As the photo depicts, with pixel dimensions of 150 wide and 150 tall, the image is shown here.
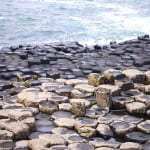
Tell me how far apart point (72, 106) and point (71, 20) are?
50.3 ft

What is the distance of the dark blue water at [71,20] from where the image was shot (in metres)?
17.1

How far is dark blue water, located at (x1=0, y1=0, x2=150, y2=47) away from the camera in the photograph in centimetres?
1708

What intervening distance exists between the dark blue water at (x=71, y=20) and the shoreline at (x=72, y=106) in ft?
21.8

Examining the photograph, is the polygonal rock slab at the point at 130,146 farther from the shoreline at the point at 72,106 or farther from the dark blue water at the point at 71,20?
the dark blue water at the point at 71,20

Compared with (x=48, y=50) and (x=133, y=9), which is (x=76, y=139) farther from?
(x=133, y=9)

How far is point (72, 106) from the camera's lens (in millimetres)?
6477

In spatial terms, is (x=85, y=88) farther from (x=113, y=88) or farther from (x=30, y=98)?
(x=30, y=98)

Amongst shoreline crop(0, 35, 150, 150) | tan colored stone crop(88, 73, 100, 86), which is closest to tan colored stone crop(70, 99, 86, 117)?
shoreline crop(0, 35, 150, 150)

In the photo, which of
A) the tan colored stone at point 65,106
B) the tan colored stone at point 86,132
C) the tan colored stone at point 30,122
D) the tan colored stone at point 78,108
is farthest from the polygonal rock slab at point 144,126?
the tan colored stone at point 30,122

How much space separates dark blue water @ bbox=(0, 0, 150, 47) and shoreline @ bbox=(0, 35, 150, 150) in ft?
21.8

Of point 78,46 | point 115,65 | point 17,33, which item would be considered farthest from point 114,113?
point 17,33

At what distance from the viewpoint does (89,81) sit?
7633 millimetres

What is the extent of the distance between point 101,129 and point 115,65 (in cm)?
379

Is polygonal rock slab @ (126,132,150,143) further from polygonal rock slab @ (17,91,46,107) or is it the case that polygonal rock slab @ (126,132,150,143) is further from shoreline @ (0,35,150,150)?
polygonal rock slab @ (17,91,46,107)
